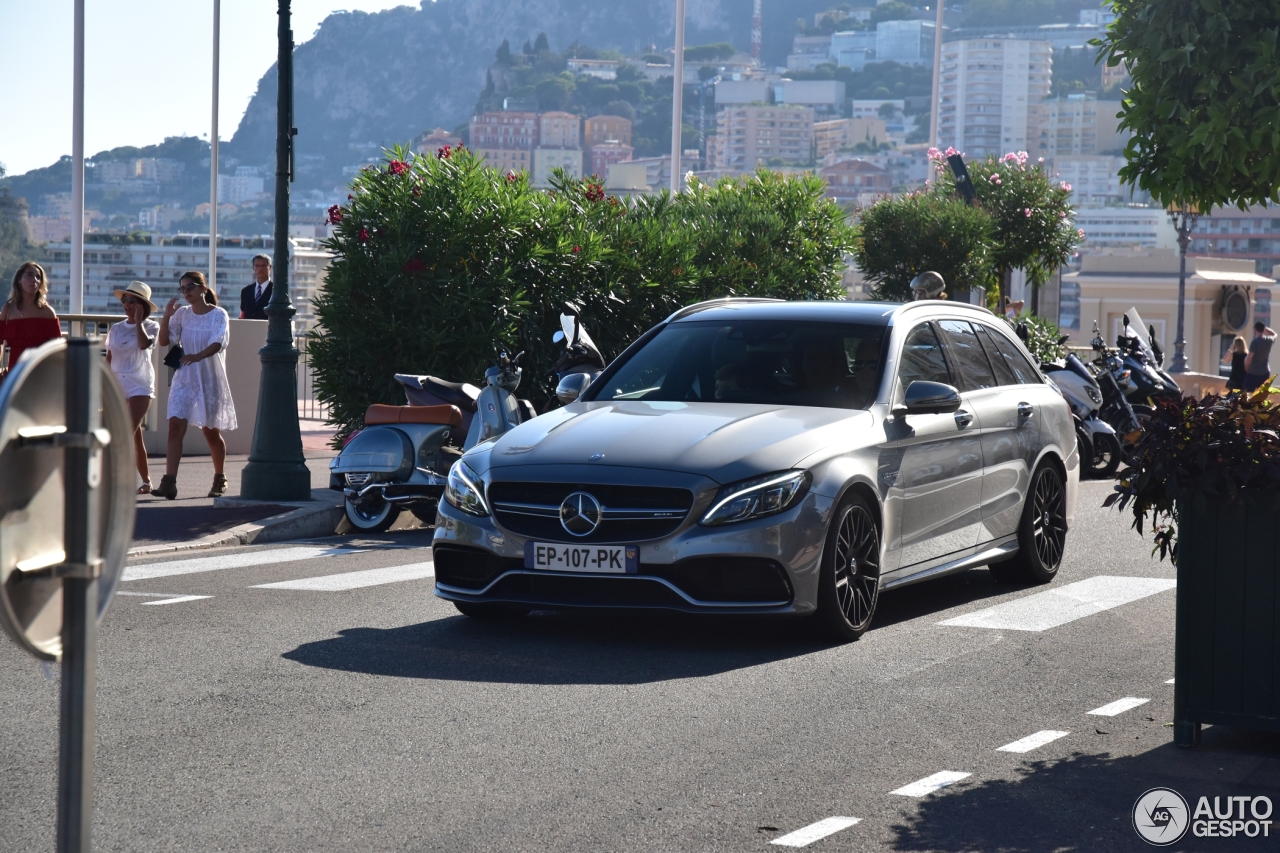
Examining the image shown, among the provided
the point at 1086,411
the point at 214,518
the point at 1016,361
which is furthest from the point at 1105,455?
the point at 214,518

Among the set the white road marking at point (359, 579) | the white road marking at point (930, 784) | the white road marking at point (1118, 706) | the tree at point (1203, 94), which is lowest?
the white road marking at point (359, 579)

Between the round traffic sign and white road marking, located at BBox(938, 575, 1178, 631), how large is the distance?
601 centimetres

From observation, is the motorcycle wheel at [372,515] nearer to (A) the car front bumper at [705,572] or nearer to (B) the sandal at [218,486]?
(B) the sandal at [218,486]

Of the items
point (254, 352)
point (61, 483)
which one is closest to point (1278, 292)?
point (254, 352)

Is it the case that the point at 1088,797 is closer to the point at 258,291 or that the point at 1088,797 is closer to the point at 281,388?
the point at 281,388

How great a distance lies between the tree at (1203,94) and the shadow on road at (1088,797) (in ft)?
6.44

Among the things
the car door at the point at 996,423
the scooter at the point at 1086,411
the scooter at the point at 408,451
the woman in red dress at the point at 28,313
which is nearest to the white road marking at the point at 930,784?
the car door at the point at 996,423

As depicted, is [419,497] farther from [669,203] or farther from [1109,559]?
[669,203]

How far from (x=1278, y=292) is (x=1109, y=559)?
140 feet

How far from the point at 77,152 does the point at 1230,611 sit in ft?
76.0

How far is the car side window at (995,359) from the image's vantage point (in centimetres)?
988

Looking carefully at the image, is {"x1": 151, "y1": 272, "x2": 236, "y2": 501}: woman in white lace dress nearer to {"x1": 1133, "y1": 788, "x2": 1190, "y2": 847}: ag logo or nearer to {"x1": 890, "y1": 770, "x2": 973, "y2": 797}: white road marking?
{"x1": 890, "y1": 770, "x2": 973, "y2": 797}: white road marking

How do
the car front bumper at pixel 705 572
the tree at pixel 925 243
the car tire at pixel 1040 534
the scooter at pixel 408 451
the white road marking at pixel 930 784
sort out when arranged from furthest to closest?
the tree at pixel 925 243, the scooter at pixel 408 451, the car tire at pixel 1040 534, the car front bumper at pixel 705 572, the white road marking at pixel 930 784

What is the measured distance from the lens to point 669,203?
19.4 metres
